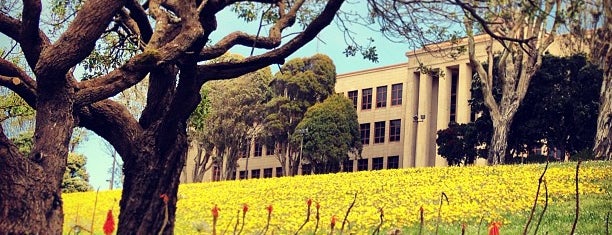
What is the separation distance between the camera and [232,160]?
56094 millimetres

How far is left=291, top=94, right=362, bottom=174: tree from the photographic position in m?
51.9

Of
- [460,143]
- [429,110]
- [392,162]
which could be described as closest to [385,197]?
[460,143]

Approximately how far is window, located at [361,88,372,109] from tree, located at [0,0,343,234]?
4862 cm

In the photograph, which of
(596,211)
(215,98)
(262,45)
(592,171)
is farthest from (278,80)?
(262,45)

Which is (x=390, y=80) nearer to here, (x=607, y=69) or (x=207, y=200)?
(x=607, y=69)

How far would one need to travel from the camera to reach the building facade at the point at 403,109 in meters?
53.0

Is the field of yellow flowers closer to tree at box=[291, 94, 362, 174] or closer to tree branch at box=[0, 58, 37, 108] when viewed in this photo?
tree branch at box=[0, 58, 37, 108]

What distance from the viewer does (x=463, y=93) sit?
5288 cm

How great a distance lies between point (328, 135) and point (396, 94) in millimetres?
8409

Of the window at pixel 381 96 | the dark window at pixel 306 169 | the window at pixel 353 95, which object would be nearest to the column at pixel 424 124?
the window at pixel 381 96

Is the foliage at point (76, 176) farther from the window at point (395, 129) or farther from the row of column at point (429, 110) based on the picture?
the window at point (395, 129)

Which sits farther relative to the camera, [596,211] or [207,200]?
[207,200]

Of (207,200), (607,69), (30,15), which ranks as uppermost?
(607,69)

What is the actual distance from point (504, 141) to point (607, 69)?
5.47 metres
